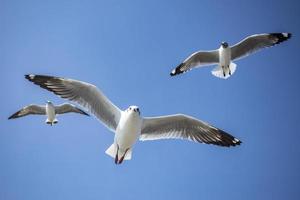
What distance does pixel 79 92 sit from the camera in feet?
24.7

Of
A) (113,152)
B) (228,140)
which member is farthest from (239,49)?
(113,152)

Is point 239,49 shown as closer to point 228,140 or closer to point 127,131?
point 228,140

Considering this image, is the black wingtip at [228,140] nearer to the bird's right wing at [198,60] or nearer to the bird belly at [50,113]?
the bird's right wing at [198,60]

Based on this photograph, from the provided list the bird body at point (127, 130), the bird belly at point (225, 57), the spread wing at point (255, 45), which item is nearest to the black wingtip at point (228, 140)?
the bird body at point (127, 130)

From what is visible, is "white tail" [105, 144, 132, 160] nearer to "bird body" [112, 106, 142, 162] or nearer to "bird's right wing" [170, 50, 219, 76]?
"bird body" [112, 106, 142, 162]

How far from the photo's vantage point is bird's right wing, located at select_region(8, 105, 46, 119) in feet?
40.7

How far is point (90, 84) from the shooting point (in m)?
7.44

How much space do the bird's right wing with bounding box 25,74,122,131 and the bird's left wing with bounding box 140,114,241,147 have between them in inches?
20.2

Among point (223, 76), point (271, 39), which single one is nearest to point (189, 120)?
point (223, 76)

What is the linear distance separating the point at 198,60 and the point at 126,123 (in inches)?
137

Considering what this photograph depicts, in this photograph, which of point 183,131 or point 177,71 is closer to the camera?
point 183,131

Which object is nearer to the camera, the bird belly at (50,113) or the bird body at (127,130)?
the bird body at (127,130)

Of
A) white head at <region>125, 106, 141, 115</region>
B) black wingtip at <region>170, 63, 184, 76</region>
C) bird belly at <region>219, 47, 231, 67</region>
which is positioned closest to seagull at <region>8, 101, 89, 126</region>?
black wingtip at <region>170, 63, 184, 76</region>

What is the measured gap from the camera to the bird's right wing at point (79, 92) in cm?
747
